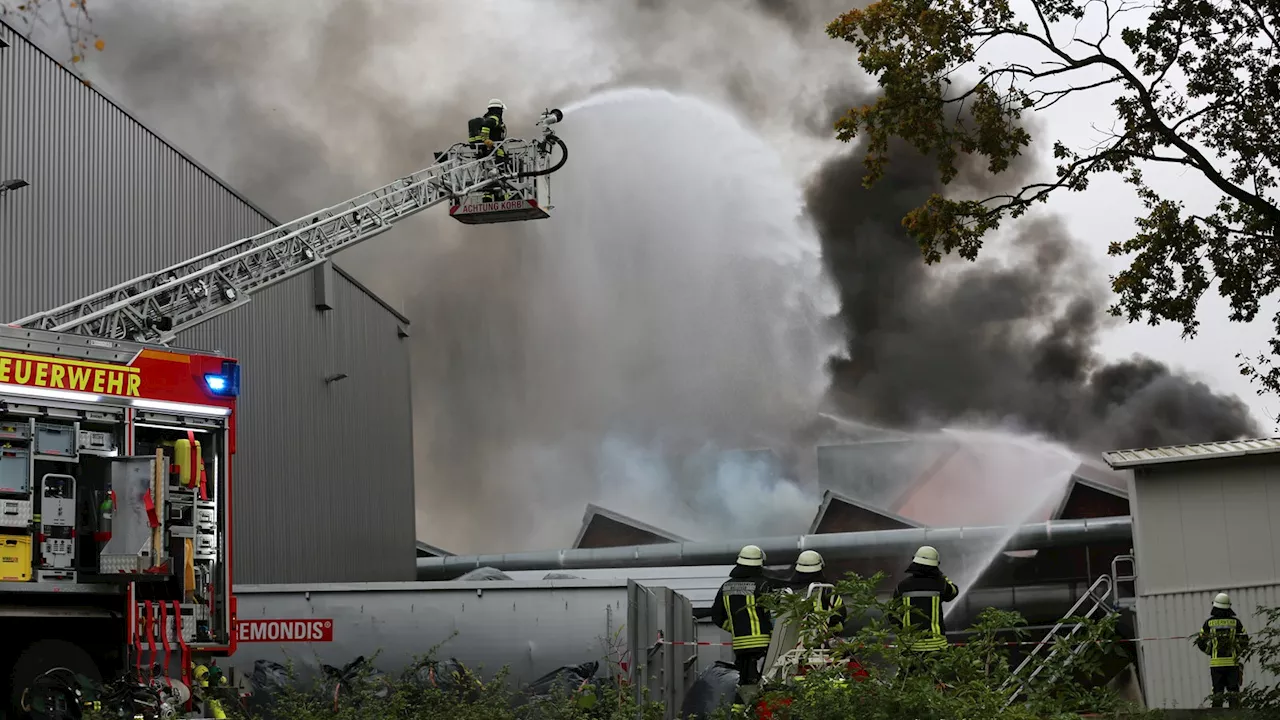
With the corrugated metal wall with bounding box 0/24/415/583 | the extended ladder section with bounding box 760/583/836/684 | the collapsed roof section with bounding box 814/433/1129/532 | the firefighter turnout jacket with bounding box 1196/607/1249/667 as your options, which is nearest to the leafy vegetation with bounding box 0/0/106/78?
the corrugated metal wall with bounding box 0/24/415/583

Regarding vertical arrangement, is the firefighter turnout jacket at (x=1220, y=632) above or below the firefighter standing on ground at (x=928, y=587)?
below

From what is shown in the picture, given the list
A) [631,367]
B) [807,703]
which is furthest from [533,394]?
[807,703]

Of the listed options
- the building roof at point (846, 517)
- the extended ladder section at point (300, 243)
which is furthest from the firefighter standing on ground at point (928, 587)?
the building roof at point (846, 517)

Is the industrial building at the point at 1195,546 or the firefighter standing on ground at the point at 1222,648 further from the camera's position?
the industrial building at the point at 1195,546

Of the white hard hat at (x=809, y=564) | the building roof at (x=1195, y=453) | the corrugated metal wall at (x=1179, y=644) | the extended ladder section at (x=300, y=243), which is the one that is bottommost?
the corrugated metal wall at (x=1179, y=644)

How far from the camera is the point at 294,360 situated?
2475cm

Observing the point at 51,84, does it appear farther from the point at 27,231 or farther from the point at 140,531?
the point at 140,531

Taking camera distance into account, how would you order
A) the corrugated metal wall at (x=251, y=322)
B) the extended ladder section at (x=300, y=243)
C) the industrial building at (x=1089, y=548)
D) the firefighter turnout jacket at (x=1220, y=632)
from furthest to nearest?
1. the corrugated metal wall at (x=251, y=322)
2. the extended ladder section at (x=300, y=243)
3. the industrial building at (x=1089, y=548)
4. the firefighter turnout jacket at (x=1220, y=632)

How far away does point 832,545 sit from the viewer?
2892 cm

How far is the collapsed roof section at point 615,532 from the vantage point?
34312mm

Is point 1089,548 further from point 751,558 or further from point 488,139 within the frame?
point 751,558

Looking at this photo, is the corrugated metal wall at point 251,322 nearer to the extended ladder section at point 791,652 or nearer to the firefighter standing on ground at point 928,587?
the extended ladder section at point 791,652

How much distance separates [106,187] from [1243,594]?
15.1m

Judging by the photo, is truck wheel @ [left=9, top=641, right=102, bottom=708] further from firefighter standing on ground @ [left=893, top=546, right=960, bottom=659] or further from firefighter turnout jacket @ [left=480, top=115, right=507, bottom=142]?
firefighter turnout jacket @ [left=480, top=115, right=507, bottom=142]
